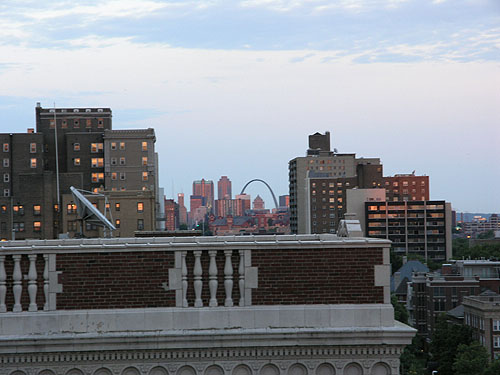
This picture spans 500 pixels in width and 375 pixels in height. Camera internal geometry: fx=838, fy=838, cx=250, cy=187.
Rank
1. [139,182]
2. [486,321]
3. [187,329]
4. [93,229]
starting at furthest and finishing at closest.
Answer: [139,182] → [93,229] → [486,321] → [187,329]

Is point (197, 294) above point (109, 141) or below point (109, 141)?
below

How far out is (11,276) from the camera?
47.8 ft

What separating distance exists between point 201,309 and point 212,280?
1.75ft

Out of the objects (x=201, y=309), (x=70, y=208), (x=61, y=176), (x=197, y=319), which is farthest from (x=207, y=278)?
(x=61, y=176)

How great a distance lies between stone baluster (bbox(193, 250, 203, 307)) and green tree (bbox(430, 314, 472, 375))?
275 ft

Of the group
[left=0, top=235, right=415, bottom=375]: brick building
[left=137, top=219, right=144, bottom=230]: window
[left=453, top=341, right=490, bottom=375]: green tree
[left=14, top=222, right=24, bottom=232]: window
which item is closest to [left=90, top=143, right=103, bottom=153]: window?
[left=14, top=222, right=24, bottom=232]: window

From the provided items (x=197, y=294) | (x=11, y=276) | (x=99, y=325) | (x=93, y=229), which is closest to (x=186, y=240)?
(x=197, y=294)

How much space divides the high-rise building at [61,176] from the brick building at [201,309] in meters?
102

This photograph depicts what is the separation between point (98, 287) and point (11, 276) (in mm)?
1511

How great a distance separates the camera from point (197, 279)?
14609mm

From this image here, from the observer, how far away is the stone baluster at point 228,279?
14641 millimetres

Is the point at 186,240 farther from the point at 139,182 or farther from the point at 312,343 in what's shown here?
the point at 139,182

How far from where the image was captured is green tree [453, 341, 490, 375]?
8069 centimetres

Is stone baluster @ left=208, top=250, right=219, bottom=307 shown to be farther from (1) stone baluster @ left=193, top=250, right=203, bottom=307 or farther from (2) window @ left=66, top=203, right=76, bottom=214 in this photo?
(2) window @ left=66, top=203, right=76, bottom=214
